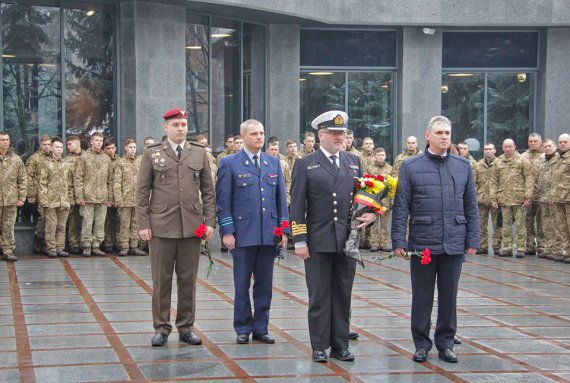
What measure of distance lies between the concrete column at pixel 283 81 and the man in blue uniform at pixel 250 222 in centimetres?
1339

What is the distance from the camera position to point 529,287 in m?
13.4

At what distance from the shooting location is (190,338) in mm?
9070

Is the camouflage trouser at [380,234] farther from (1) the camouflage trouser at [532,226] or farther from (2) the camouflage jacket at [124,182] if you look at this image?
(2) the camouflage jacket at [124,182]

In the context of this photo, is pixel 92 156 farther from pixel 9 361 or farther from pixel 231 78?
pixel 9 361

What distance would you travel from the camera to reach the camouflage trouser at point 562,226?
16.8m

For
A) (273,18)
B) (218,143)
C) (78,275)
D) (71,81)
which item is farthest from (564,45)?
(78,275)

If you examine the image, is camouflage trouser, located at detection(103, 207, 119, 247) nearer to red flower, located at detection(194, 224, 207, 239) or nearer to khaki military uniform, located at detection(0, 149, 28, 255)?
khaki military uniform, located at detection(0, 149, 28, 255)

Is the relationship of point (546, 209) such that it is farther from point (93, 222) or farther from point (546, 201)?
point (93, 222)

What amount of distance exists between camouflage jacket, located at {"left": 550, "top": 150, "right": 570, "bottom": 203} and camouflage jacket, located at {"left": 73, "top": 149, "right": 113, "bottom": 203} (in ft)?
25.5

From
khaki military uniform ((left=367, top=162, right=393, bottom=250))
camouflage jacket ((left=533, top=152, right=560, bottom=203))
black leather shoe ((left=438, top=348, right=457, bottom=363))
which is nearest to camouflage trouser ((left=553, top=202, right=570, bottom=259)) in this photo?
camouflage jacket ((left=533, top=152, right=560, bottom=203))

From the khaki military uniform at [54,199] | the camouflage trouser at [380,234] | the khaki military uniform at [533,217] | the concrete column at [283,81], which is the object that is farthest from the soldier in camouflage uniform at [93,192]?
the khaki military uniform at [533,217]

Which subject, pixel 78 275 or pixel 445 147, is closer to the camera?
pixel 445 147

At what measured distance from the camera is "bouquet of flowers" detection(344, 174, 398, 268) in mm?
8469

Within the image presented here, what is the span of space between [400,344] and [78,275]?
21.5ft
